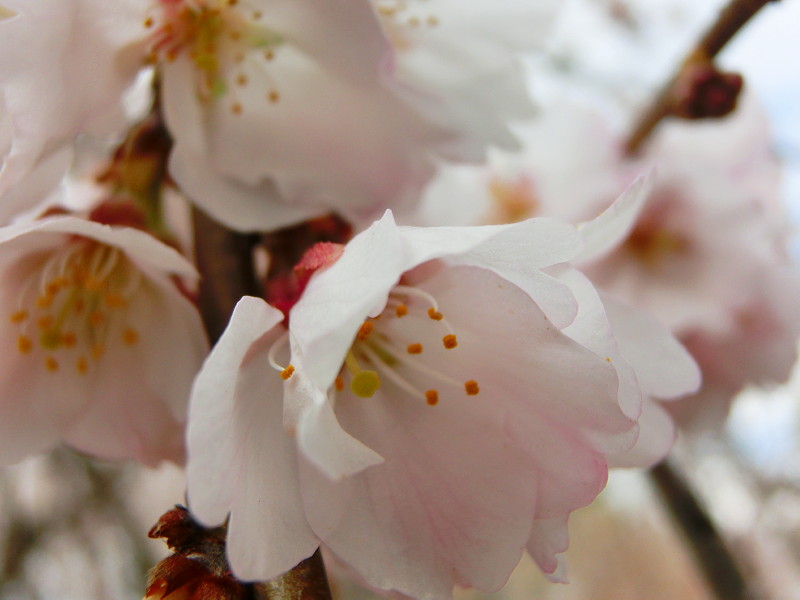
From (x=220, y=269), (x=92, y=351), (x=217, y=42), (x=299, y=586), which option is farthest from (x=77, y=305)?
(x=299, y=586)

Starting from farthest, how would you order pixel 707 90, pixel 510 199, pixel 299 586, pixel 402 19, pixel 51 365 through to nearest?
pixel 510 199 → pixel 707 90 → pixel 402 19 → pixel 51 365 → pixel 299 586

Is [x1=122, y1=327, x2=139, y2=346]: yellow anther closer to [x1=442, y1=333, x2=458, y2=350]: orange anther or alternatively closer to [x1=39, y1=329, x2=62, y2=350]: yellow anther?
[x1=39, y1=329, x2=62, y2=350]: yellow anther

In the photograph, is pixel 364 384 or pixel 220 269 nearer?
pixel 364 384

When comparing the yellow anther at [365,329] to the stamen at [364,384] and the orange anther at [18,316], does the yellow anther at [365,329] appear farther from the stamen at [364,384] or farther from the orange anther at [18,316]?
the orange anther at [18,316]

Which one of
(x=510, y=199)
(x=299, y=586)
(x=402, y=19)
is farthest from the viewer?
(x=510, y=199)

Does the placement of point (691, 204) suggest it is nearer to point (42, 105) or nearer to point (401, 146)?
point (401, 146)

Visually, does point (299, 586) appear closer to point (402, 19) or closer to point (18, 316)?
point (18, 316)

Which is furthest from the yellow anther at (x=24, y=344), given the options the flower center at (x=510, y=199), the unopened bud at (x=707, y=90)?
the flower center at (x=510, y=199)

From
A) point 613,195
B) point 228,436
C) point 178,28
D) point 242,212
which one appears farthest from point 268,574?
point 613,195

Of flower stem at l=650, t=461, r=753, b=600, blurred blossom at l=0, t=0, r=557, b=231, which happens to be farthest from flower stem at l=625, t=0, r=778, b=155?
flower stem at l=650, t=461, r=753, b=600
